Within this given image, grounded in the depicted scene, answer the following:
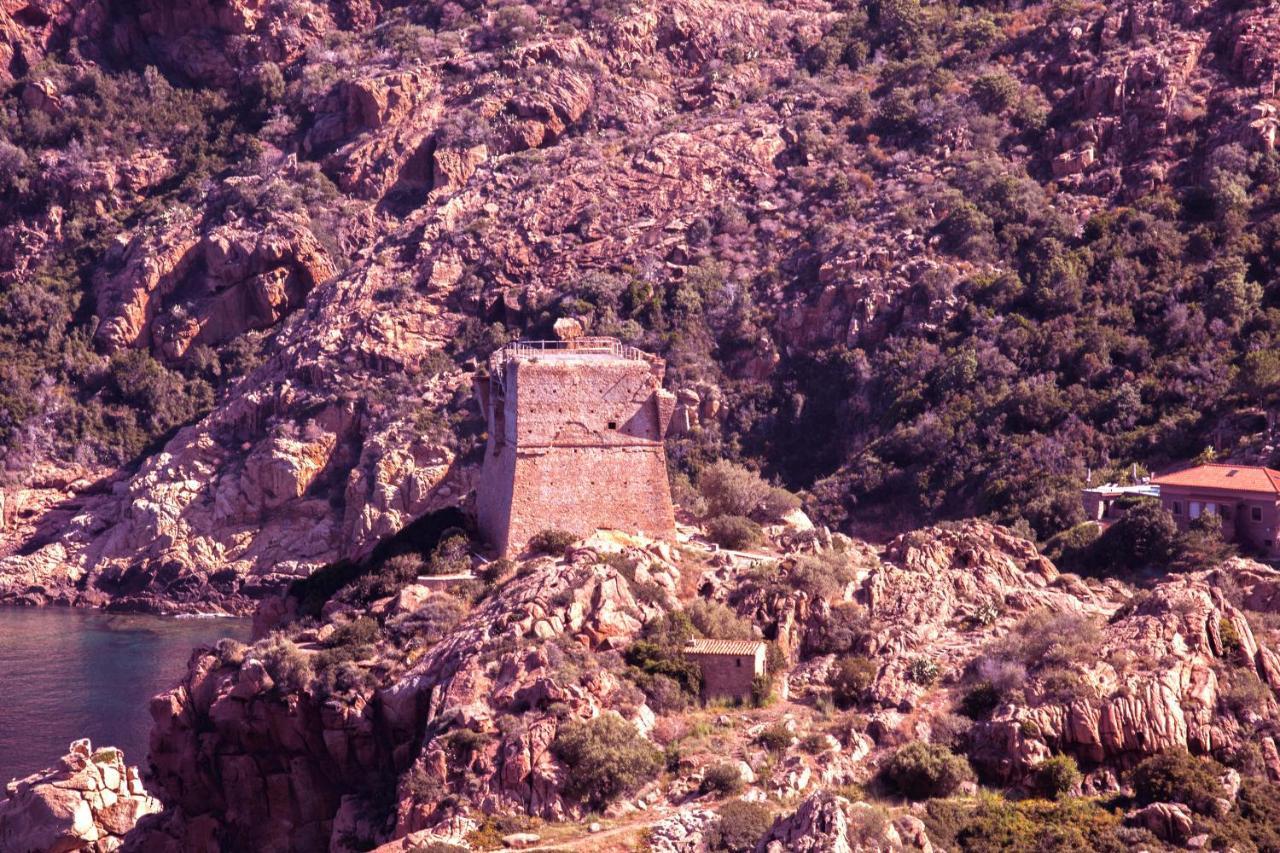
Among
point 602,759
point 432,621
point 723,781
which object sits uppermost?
point 432,621

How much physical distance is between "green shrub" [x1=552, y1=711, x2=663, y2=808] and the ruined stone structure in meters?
2.62

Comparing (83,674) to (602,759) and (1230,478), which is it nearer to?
(602,759)

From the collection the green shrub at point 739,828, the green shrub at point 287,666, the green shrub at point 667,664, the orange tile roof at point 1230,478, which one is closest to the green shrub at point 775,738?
the green shrub at point 667,664

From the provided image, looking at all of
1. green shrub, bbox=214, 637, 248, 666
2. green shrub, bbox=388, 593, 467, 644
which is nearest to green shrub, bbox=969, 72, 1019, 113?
green shrub, bbox=388, 593, 467, 644

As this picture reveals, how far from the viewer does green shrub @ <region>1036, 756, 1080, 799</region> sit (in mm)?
24875

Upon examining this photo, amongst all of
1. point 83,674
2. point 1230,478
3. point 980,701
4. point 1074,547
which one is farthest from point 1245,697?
point 83,674

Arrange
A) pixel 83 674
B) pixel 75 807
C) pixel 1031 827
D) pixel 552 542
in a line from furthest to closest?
pixel 83 674 < pixel 75 807 < pixel 552 542 < pixel 1031 827

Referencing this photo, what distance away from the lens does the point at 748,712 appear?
2812cm

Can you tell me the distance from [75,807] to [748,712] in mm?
15169

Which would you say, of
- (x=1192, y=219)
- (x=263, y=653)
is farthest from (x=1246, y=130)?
(x=263, y=653)

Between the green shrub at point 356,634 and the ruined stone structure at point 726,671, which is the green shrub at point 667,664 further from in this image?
the green shrub at point 356,634

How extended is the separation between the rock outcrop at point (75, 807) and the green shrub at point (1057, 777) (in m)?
18.3

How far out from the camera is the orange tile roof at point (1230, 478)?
41156 mm

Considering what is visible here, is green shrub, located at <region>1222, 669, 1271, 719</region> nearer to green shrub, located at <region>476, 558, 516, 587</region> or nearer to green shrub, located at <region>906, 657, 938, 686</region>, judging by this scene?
green shrub, located at <region>906, 657, 938, 686</region>
